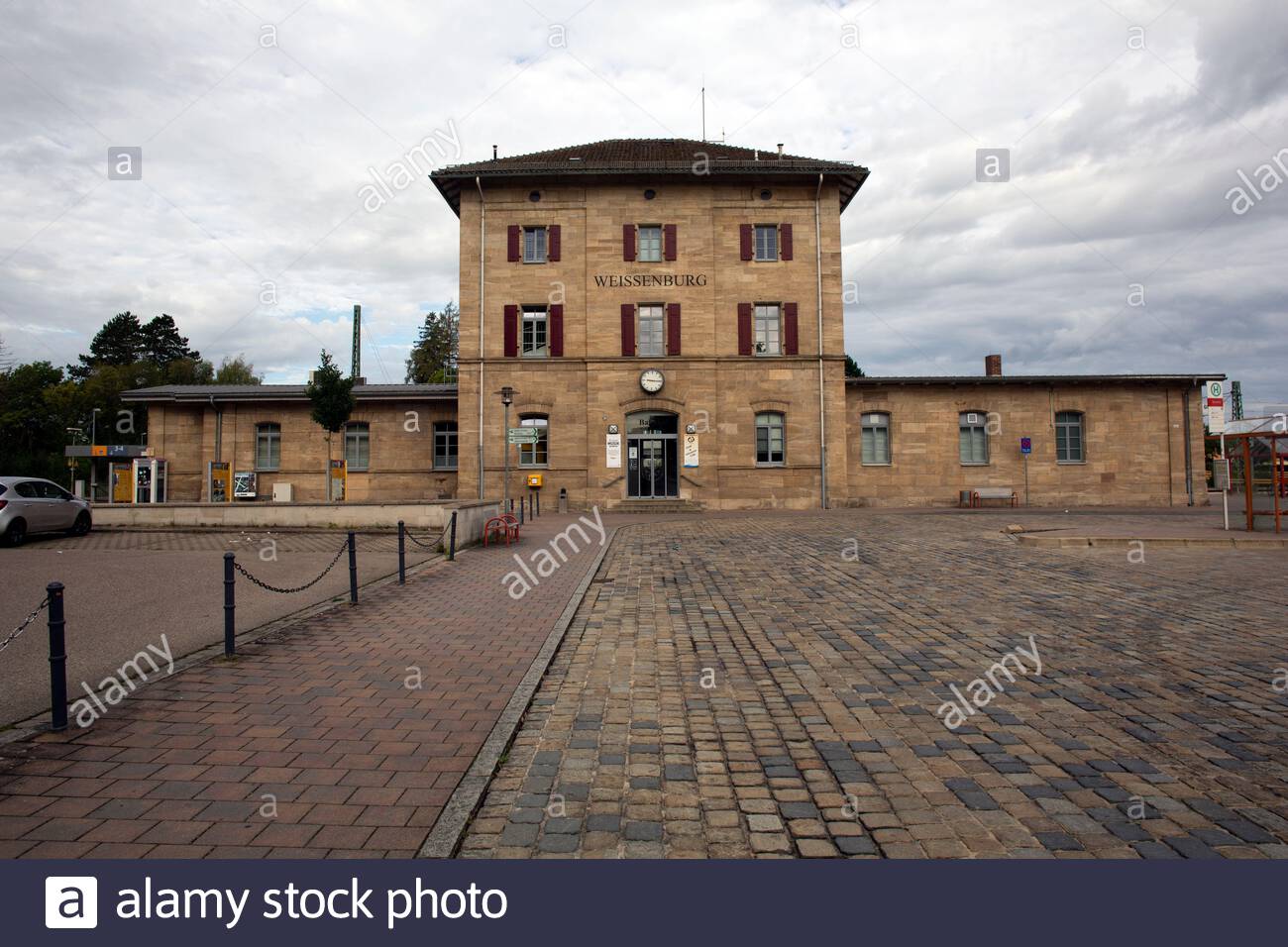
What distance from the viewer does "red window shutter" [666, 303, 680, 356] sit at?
2938 cm

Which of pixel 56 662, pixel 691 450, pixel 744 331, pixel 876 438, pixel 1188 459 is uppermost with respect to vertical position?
pixel 744 331

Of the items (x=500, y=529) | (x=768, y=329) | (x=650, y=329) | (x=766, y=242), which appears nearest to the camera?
(x=500, y=529)

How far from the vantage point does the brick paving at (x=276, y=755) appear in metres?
3.27

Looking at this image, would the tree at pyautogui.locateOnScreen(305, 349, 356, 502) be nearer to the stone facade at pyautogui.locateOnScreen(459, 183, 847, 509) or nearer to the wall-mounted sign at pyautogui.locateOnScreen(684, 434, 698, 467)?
the stone facade at pyautogui.locateOnScreen(459, 183, 847, 509)

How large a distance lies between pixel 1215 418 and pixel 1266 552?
12.4 feet

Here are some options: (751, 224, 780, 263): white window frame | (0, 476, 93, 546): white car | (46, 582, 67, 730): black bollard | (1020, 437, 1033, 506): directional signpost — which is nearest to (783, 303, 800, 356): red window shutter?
(751, 224, 780, 263): white window frame

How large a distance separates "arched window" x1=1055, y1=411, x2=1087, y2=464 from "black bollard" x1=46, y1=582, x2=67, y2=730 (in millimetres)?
33432

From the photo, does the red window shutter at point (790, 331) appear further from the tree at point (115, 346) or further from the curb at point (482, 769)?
the tree at point (115, 346)

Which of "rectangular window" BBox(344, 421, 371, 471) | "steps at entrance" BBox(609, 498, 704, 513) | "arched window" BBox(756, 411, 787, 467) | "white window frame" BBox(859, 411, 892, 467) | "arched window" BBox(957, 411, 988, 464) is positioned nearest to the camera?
"steps at entrance" BBox(609, 498, 704, 513)

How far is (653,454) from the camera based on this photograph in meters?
29.6

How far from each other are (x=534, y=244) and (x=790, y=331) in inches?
423

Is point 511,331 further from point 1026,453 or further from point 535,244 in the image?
point 1026,453

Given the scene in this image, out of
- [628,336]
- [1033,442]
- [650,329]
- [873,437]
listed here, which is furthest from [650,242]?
[1033,442]
